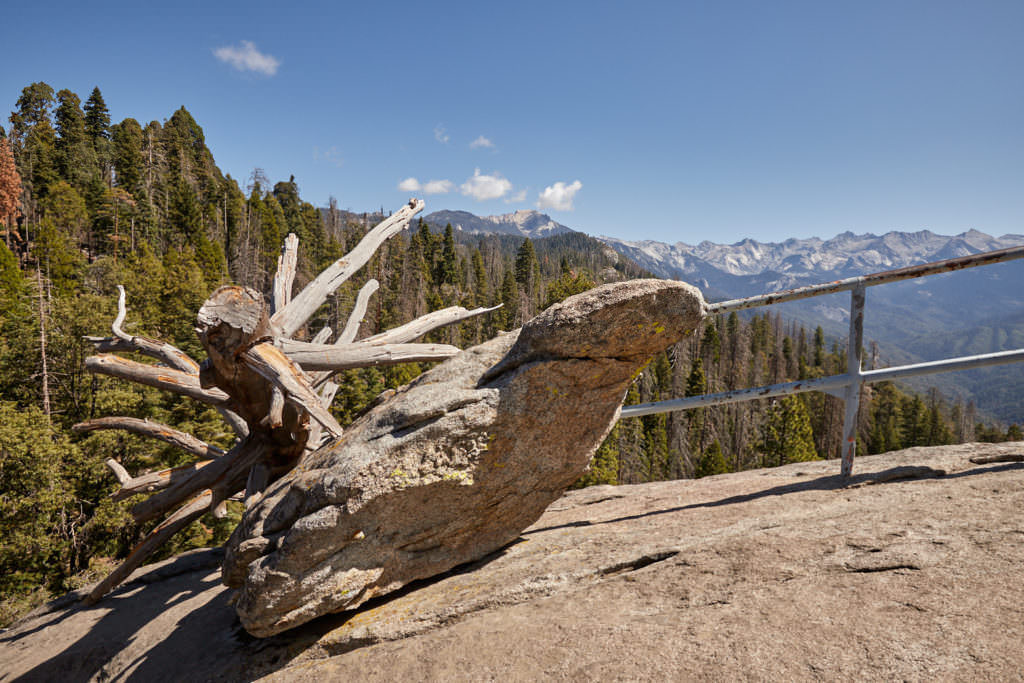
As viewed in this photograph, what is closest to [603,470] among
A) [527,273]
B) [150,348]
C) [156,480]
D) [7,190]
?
[156,480]

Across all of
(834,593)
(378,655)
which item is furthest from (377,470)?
(834,593)

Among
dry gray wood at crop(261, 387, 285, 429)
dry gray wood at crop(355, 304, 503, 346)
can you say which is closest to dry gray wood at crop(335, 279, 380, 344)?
dry gray wood at crop(355, 304, 503, 346)

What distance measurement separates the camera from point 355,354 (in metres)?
5.30

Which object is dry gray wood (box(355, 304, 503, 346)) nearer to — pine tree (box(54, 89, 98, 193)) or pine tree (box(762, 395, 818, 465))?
pine tree (box(762, 395, 818, 465))

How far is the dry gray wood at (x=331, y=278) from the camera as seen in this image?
5359 millimetres

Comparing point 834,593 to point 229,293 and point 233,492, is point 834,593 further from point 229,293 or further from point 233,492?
point 233,492

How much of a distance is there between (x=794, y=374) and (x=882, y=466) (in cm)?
10376

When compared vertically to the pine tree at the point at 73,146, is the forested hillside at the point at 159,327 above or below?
below

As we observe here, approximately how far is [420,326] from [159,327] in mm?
40034

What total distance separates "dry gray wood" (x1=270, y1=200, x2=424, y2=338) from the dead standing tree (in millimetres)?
14

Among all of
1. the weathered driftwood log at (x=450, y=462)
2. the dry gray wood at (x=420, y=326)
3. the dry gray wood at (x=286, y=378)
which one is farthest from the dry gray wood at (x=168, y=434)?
the weathered driftwood log at (x=450, y=462)

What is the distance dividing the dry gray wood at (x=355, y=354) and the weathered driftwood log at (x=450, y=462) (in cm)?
157

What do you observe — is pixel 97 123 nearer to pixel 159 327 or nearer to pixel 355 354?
pixel 159 327

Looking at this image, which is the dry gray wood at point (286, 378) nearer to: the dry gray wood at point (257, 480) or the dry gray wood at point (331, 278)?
the dry gray wood at point (331, 278)
